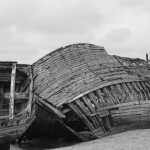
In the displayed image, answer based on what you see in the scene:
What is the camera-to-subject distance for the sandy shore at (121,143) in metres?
12.6

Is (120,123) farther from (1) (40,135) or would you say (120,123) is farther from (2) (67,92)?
(1) (40,135)

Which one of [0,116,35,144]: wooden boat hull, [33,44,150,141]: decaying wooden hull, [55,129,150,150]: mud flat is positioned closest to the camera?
[0,116,35,144]: wooden boat hull

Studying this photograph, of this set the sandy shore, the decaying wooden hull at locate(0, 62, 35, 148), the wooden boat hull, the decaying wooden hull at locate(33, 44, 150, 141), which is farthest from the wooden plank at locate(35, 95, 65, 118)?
the wooden boat hull

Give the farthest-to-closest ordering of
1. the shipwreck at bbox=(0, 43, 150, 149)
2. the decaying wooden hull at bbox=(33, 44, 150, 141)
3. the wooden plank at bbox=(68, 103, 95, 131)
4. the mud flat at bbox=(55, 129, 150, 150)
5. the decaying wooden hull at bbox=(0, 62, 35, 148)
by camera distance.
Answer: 1. the decaying wooden hull at bbox=(33, 44, 150, 141)
2. the shipwreck at bbox=(0, 43, 150, 149)
3. the wooden plank at bbox=(68, 103, 95, 131)
4. the mud flat at bbox=(55, 129, 150, 150)
5. the decaying wooden hull at bbox=(0, 62, 35, 148)

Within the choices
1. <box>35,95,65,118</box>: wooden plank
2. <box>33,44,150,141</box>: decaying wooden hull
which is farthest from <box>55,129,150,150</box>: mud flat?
<box>35,95,65,118</box>: wooden plank

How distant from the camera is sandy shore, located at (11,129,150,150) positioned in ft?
41.4

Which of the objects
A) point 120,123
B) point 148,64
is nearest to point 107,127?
point 120,123

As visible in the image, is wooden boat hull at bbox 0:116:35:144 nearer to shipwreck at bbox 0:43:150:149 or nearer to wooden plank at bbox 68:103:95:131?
shipwreck at bbox 0:43:150:149

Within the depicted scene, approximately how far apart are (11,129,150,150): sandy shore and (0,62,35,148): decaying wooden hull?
1996 millimetres

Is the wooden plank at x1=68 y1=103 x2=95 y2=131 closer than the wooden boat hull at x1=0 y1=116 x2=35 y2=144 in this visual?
No

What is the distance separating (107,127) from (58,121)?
235cm

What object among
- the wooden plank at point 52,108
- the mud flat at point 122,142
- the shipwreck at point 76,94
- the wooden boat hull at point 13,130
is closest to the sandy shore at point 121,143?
the mud flat at point 122,142

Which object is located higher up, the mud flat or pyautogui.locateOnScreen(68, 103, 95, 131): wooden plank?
pyautogui.locateOnScreen(68, 103, 95, 131): wooden plank

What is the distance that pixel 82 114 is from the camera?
572 inches
